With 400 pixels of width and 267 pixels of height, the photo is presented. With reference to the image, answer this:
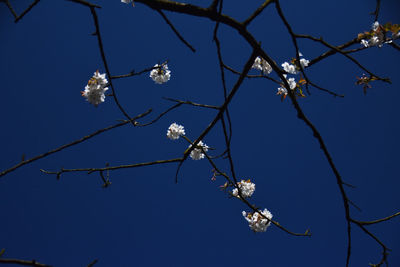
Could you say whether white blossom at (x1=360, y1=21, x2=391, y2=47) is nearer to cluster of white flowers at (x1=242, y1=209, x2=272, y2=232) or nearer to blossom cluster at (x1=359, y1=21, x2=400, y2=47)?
A: blossom cluster at (x1=359, y1=21, x2=400, y2=47)

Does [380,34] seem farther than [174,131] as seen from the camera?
No

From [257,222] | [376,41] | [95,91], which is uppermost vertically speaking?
[376,41]

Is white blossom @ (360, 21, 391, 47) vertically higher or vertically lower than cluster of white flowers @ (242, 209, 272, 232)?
higher

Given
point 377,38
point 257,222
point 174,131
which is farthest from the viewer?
point 174,131

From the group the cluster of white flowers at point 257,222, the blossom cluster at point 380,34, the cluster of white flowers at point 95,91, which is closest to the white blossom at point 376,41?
the blossom cluster at point 380,34

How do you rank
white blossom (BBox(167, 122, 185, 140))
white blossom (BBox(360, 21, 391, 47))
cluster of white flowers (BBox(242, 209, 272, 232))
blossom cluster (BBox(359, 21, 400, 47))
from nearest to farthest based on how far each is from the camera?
blossom cluster (BBox(359, 21, 400, 47)) < white blossom (BBox(360, 21, 391, 47)) < cluster of white flowers (BBox(242, 209, 272, 232)) < white blossom (BBox(167, 122, 185, 140))

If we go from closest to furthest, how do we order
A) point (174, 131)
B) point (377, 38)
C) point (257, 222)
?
point (377, 38) < point (257, 222) < point (174, 131)

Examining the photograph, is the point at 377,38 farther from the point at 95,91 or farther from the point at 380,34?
the point at 95,91

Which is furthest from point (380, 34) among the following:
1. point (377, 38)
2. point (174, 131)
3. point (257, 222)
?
point (174, 131)

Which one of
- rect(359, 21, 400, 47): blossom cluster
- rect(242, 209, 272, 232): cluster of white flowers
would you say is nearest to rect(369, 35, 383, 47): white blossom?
rect(359, 21, 400, 47): blossom cluster

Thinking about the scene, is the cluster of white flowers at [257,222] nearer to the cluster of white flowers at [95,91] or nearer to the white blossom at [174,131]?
the white blossom at [174,131]

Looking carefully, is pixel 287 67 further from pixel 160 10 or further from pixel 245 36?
pixel 160 10

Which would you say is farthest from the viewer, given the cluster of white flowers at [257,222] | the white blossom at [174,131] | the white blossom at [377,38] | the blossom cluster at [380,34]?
→ the white blossom at [174,131]

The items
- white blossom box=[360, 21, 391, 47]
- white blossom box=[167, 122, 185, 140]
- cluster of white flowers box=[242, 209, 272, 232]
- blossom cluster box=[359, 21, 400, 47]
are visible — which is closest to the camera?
blossom cluster box=[359, 21, 400, 47]
